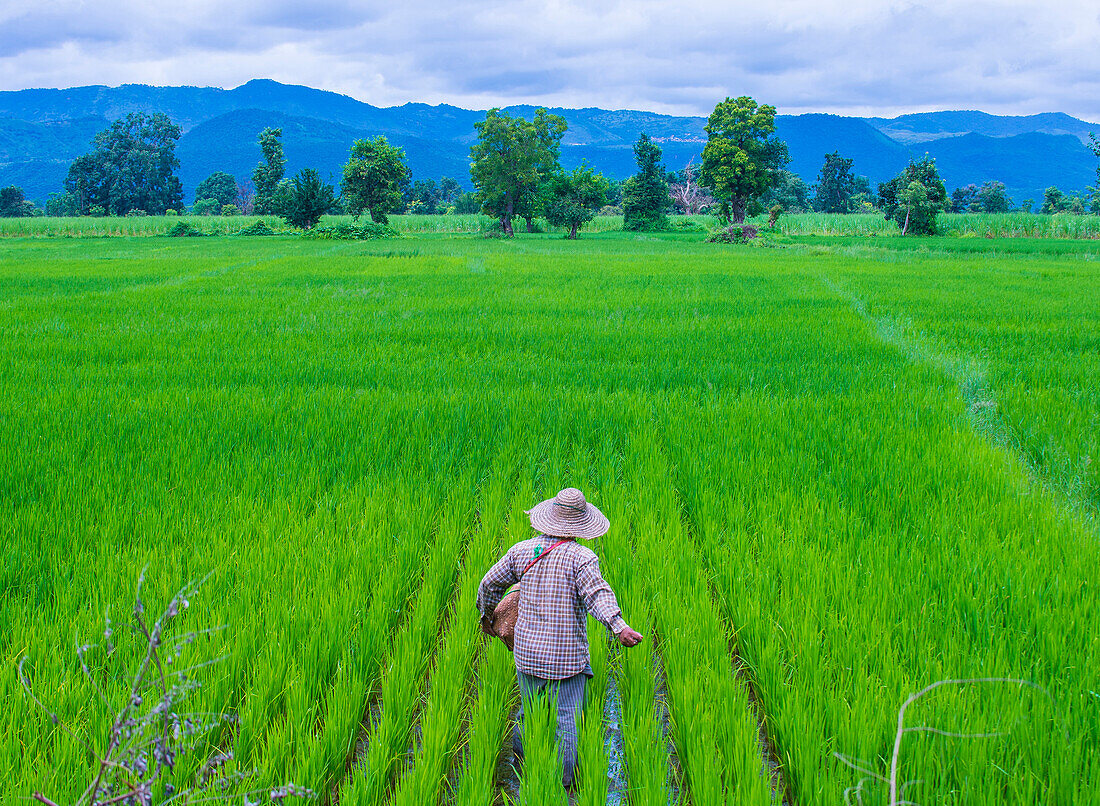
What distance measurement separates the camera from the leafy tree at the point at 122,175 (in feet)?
222

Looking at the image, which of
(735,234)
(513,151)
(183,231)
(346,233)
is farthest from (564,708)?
(183,231)

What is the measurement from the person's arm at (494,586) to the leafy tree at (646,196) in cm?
4749

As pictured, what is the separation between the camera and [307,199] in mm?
40594

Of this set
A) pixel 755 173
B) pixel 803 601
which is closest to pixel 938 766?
pixel 803 601

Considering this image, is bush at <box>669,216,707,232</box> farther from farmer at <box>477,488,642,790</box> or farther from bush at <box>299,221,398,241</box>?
farmer at <box>477,488,642,790</box>

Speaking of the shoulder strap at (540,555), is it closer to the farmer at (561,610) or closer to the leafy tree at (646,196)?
the farmer at (561,610)

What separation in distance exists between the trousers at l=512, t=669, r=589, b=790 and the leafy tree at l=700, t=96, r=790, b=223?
131ft

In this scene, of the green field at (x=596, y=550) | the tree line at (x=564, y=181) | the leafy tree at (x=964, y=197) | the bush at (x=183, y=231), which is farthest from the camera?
the leafy tree at (x=964, y=197)

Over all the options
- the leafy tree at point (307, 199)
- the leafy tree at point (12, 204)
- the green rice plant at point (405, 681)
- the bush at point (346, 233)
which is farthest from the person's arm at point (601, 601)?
the leafy tree at point (12, 204)

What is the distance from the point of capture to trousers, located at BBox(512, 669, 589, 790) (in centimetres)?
153

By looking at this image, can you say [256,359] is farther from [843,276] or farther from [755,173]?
[755,173]

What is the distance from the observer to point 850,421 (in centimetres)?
422

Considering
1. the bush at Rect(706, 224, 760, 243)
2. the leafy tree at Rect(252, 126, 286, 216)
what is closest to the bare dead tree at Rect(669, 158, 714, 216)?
the bush at Rect(706, 224, 760, 243)

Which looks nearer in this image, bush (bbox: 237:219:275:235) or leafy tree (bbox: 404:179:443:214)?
bush (bbox: 237:219:275:235)
